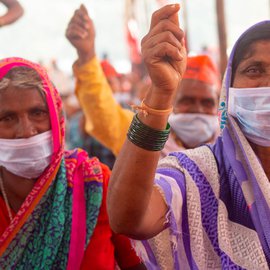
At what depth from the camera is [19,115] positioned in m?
2.26

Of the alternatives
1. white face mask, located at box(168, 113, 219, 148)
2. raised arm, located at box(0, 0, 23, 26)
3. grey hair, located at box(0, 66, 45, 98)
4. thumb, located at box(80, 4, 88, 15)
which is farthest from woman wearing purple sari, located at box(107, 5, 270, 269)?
raised arm, located at box(0, 0, 23, 26)

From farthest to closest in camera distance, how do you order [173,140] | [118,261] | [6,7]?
[173,140] → [6,7] → [118,261]

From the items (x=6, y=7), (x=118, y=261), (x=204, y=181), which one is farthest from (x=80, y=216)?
(x=6, y=7)

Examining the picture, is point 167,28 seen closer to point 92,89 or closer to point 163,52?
point 163,52

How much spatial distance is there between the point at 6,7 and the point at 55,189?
1.21 metres

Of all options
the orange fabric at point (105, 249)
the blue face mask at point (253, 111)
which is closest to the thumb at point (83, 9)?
the orange fabric at point (105, 249)

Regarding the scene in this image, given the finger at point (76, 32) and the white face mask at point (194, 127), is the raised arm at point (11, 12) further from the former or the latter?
the white face mask at point (194, 127)

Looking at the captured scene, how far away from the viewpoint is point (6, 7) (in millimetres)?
2857

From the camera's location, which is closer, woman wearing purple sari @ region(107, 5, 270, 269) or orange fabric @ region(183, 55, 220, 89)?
woman wearing purple sari @ region(107, 5, 270, 269)

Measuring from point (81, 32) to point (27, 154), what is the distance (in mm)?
810

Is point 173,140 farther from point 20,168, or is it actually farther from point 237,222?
point 237,222

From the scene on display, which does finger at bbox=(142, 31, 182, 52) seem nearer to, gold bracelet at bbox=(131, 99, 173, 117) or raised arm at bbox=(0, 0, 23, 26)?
gold bracelet at bbox=(131, 99, 173, 117)

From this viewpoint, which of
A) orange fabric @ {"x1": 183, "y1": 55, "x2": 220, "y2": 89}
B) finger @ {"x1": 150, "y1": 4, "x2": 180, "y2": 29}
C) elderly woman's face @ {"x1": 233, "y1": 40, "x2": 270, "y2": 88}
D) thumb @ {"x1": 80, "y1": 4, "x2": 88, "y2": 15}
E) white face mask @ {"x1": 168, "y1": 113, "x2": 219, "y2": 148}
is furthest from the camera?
orange fabric @ {"x1": 183, "y1": 55, "x2": 220, "y2": 89}

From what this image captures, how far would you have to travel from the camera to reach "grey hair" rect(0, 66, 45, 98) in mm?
2295
